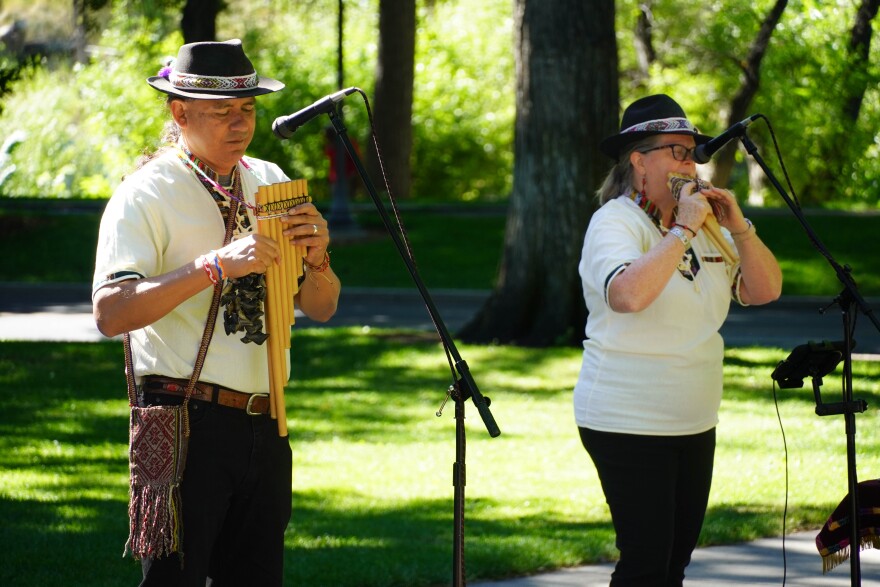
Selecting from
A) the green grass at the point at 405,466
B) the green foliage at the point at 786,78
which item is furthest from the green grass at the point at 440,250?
the green grass at the point at 405,466

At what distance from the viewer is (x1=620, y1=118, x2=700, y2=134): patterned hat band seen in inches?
152

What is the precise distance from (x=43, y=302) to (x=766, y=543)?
38.7 feet

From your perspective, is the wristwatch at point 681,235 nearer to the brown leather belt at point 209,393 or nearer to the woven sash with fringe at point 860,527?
the woven sash with fringe at point 860,527

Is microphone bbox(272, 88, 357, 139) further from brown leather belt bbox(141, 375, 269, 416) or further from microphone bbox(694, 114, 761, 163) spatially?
microphone bbox(694, 114, 761, 163)

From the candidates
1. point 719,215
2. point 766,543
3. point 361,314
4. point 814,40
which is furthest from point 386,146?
point 719,215

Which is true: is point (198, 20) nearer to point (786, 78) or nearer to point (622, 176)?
point (786, 78)

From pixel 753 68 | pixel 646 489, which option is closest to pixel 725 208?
pixel 646 489

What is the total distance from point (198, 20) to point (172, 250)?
15004 millimetres

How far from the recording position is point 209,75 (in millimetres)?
3371

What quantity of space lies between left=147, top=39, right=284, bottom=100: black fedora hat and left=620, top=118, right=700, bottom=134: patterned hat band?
114 cm

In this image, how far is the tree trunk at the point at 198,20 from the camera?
688 inches

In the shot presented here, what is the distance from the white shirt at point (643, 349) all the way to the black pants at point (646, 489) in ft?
0.14

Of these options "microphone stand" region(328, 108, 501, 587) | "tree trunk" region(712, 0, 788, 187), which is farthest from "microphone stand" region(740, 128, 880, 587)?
"tree trunk" region(712, 0, 788, 187)

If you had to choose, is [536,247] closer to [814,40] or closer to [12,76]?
[12,76]
